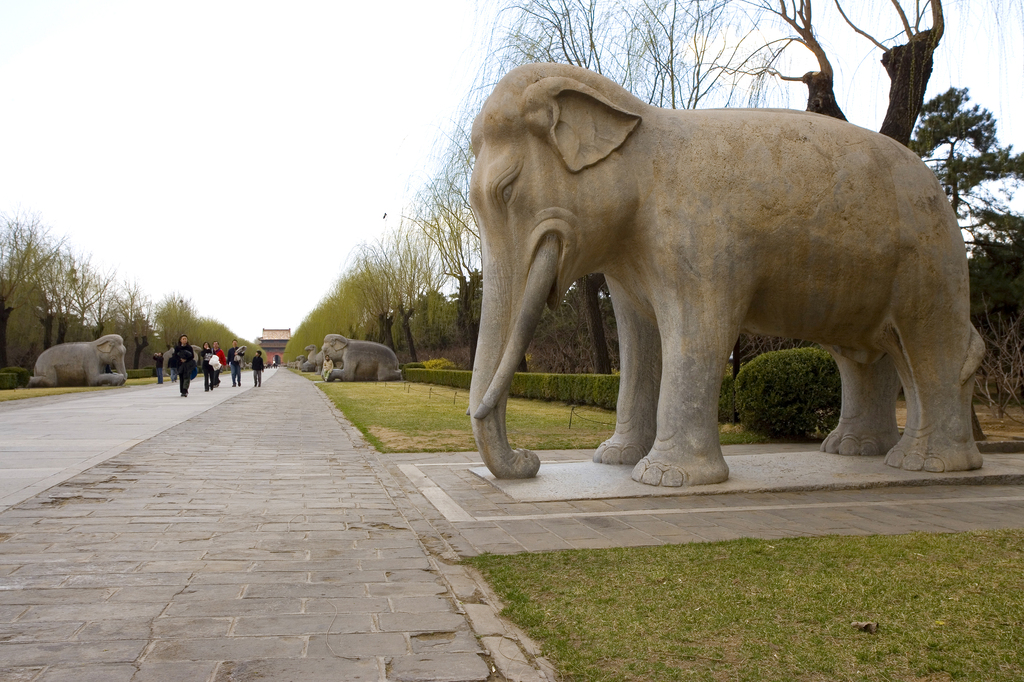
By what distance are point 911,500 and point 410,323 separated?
38.8 m

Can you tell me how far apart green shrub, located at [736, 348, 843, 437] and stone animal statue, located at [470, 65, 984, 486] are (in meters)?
3.53

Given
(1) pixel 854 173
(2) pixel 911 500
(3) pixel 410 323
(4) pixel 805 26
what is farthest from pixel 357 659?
(3) pixel 410 323

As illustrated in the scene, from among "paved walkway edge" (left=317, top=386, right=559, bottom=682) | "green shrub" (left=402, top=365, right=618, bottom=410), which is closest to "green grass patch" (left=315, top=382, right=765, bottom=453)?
"green shrub" (left=402, top=365, right=618, bottom=410)

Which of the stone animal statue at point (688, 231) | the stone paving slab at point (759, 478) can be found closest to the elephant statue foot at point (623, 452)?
the stone paving slab at point (759, 478)

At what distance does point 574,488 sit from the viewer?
239 inches

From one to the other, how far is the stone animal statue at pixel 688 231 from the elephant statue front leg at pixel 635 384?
696 millimetres

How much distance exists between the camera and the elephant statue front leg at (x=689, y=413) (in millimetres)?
5934

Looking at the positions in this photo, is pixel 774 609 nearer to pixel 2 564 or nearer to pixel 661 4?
pixel 2 564

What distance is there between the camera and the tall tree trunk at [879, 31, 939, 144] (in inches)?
374

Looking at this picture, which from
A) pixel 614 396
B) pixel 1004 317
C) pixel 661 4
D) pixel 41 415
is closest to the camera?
pixel 41 415

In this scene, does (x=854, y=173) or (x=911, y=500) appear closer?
(x=911, y=500)

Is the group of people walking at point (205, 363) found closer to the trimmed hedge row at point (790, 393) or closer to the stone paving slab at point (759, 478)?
the trimmed hedge row at point (790, 393)

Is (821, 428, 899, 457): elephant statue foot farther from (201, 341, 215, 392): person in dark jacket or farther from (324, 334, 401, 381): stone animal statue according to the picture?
(324, 334, 401, 381): stone animal statue

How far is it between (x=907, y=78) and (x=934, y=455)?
17.6 feet
